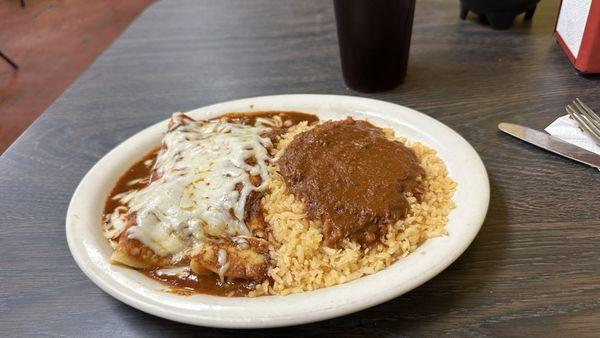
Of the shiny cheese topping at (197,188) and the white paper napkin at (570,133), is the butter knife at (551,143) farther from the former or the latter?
the shiny cheese topping at (197,188)

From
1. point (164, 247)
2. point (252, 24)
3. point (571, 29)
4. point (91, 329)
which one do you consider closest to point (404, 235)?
point (164, 247)

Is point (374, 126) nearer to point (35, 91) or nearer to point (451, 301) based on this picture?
point (451, 301)

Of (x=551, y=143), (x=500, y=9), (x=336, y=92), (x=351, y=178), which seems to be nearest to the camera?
(x=351, y=178)

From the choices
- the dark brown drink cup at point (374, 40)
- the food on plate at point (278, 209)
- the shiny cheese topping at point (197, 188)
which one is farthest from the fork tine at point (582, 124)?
the shiny cheese topping at point (197, 188)

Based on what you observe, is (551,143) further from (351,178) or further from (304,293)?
(304,293)

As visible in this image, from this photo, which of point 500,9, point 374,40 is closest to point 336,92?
point 374,40

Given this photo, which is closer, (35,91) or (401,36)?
(401,36)
